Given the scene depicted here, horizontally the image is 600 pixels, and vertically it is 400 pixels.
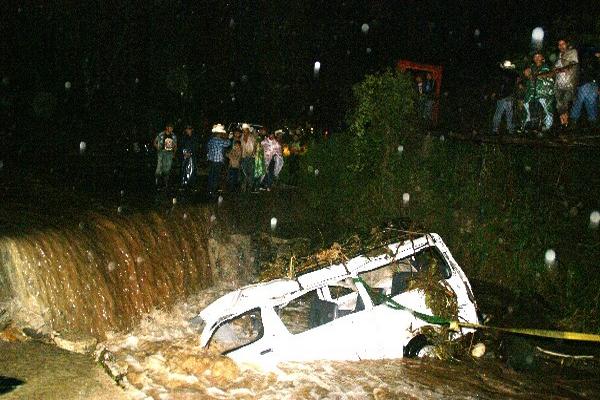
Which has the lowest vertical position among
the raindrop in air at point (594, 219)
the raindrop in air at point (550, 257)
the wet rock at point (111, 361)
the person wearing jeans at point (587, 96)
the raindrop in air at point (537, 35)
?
the wet rock at point (111, 361)

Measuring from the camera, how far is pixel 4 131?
62.1 feet

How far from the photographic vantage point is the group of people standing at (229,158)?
1388 cm

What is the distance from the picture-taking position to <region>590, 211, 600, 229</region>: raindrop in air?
956cm

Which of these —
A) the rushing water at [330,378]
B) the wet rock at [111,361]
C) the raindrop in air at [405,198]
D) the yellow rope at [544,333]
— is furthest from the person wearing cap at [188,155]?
the yellow rope at [544,333]

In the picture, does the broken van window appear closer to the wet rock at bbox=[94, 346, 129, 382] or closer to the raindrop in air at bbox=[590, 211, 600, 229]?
the wet rock at bbox=[94, 346, 129, 382]

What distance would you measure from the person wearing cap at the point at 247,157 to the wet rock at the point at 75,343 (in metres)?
8.26

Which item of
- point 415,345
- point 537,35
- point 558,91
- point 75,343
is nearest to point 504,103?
point 558,91

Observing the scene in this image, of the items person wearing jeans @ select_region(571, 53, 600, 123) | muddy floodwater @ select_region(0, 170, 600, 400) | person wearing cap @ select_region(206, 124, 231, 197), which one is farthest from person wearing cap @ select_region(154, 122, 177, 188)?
person wearing jeans @ select_region(571, 53, 600, 123)

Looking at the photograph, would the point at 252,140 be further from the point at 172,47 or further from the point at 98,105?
the point at 98,105

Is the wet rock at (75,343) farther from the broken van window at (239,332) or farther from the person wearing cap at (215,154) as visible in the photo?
the person wearing cap at (215,154)

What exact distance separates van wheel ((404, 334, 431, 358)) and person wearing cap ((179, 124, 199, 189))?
9.02 m

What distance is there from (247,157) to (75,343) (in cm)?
857


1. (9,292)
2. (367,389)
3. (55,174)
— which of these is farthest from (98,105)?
(367,389)

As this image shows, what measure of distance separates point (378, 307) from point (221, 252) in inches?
258
